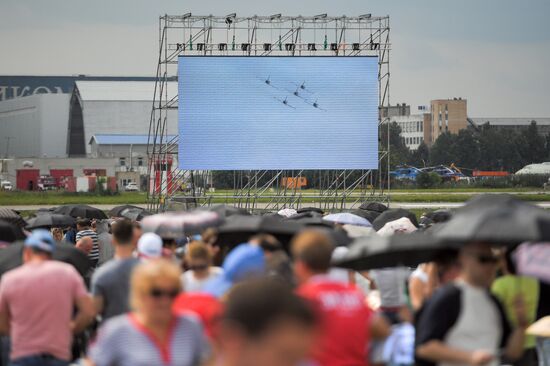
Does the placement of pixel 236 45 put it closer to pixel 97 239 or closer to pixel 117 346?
pixel 97 239

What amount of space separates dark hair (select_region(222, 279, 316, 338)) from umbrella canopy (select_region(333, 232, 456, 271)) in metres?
3.77

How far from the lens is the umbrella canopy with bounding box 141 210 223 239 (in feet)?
44.2

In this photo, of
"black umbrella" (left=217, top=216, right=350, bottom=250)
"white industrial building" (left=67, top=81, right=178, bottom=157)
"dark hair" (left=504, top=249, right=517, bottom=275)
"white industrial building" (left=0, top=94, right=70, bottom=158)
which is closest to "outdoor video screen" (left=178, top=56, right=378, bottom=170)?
"black umbrella" (left=217, top=216, right=350, bottom=250)

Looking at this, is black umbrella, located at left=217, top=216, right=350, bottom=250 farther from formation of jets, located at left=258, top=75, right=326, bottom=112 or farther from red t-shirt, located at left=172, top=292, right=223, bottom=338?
formation of jets, located at left=258, top=75, right=326, bottom=112

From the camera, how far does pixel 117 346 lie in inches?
235

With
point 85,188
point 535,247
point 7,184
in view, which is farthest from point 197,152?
point 7,184

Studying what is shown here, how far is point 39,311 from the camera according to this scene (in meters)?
7.74

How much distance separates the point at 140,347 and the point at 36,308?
1.94m

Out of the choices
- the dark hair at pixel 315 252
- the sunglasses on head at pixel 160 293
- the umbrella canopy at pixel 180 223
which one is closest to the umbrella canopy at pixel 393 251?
the dark hair at pixel 315 252

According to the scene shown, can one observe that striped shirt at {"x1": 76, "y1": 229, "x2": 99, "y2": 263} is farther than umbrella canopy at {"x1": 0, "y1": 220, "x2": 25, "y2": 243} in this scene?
Yes

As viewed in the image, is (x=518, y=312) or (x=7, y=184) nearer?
(x=518, y=312)

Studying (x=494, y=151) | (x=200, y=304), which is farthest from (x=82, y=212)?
(x=494, y=151)

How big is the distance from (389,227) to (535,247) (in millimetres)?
9292

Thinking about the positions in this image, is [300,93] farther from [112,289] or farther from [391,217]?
[112,289]
